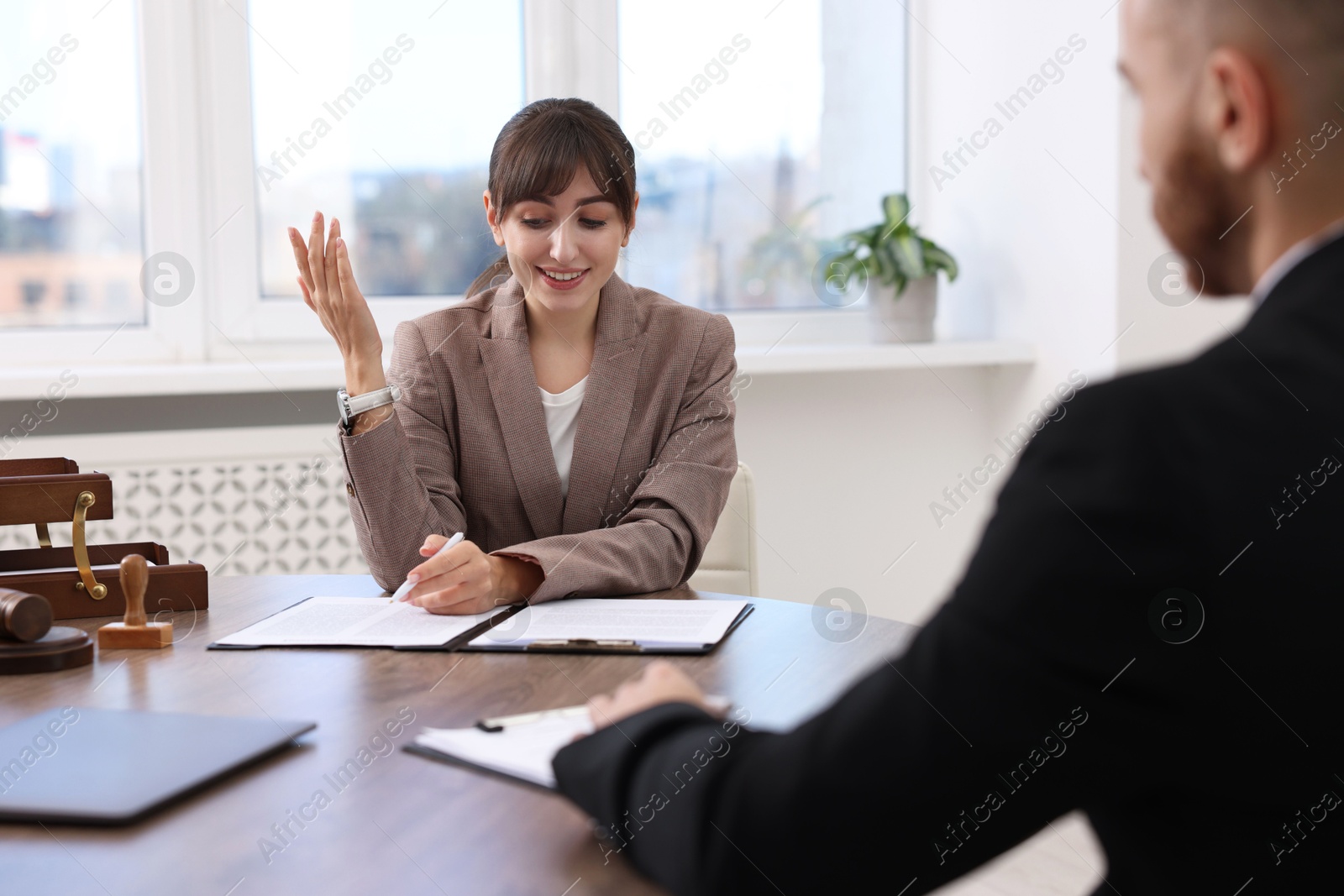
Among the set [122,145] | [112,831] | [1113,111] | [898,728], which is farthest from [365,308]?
[1113,111]

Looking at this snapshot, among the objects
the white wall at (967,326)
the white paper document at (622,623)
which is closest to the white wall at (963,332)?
the white wall at (967,326)

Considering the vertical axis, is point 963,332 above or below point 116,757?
above

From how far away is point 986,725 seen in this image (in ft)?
1.76

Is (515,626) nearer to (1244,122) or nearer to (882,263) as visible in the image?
(1244,122)

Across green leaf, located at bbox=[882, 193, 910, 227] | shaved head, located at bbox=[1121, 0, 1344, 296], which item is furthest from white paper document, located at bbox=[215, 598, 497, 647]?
green leaf, located at bbox=[882, 193, 910, 227]

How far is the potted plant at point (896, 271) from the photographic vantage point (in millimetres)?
3143

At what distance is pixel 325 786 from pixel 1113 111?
2.62 metres

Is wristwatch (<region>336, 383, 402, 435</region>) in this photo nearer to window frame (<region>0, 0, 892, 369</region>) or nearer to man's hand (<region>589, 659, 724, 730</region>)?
man's hand (<region>589, 659, 724, 730</region>)

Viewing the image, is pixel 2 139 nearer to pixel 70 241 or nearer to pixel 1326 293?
pixel 70 241

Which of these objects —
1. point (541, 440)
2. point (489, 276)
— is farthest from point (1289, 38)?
point (489, 276)

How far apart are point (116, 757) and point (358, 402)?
810mm

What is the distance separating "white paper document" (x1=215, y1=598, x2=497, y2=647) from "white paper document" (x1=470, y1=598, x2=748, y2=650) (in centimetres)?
6

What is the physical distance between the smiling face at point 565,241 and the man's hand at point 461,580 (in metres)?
0.56

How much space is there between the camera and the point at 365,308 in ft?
5.52
